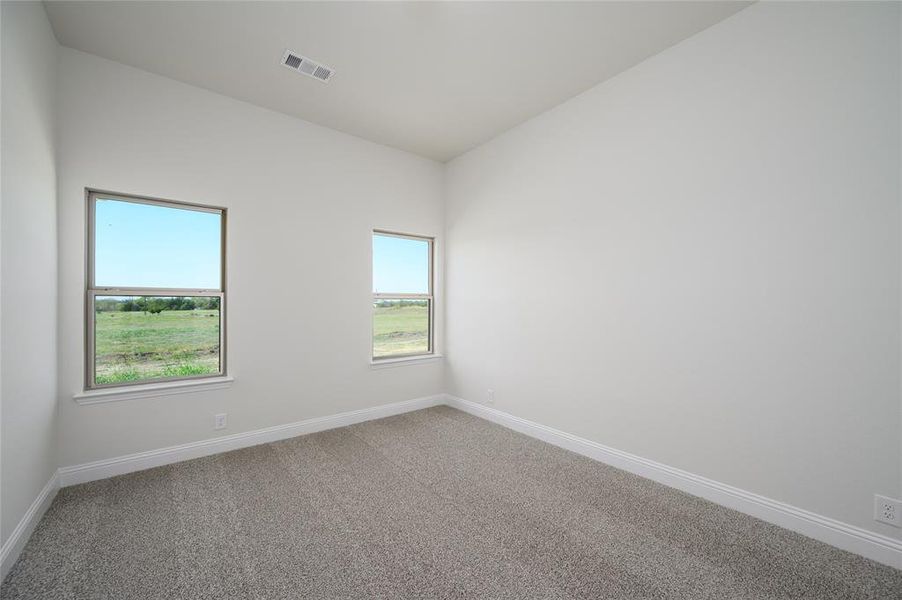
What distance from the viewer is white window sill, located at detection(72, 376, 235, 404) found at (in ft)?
8.39

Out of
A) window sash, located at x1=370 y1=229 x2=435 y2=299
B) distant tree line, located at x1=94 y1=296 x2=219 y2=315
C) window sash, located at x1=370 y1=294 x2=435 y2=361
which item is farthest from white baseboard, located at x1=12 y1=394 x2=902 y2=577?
window sash, located at x1=370 y1=229 x2=435 y2=299

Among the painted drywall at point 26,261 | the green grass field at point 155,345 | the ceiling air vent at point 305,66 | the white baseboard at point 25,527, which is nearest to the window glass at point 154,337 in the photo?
the green grass field at point 155,345

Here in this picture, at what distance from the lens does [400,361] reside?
13.6 feet

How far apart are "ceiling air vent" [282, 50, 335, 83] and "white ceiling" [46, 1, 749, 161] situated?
0.06 metres

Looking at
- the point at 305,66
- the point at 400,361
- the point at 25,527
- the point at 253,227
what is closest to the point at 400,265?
the point at 400,361

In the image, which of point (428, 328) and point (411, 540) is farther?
point (428, 328)

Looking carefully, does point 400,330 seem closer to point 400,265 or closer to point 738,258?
point 400,265

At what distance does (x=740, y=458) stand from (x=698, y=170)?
72.3 inches

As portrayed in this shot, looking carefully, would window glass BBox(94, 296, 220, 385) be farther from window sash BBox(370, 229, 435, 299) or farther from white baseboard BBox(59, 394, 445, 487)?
window sash BBox(370, 229, 435, 299)

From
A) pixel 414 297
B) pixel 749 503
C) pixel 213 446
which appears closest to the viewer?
pixel 749 503

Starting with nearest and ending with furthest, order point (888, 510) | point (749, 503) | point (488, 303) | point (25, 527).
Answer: point (888, 510) → point (25, 527) → point (749, 503) → point (488, 303)

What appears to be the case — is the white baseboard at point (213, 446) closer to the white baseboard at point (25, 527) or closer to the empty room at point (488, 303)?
the empty room at point (488, 303)

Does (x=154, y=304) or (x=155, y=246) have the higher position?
(x=155, y=246)

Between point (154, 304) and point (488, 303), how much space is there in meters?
2.96
